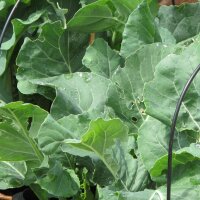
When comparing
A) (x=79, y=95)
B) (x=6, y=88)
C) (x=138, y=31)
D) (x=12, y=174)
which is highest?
(x=138, y=31)

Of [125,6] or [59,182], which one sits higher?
[125,6]

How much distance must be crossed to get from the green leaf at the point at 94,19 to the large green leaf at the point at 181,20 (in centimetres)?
17

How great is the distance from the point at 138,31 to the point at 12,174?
525mm

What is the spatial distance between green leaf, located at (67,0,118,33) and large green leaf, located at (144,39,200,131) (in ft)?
1.32

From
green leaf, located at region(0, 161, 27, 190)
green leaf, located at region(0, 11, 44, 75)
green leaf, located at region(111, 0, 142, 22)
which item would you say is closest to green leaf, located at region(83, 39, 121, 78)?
green leaf, located at region(111, 0, 142, 22)

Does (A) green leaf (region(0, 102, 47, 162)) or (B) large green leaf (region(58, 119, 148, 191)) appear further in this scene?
(A) green leaf (region(0, 102, 47, 162))

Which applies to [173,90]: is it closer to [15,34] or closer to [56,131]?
[56,131]

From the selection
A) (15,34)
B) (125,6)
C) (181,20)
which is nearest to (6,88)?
(15,34)

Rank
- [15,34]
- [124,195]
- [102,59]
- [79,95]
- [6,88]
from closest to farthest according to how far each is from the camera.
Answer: [124,195], [79,95], [102,59], [15,34], [6,88]

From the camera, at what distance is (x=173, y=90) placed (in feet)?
4.13

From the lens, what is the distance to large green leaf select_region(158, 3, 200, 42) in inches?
66.7

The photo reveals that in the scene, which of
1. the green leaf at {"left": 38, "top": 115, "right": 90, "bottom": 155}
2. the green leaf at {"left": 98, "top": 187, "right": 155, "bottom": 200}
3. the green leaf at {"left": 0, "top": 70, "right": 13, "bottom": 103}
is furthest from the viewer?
the green leaf at {"left": 0, "top": 70, "right": 13, "bottom": 103}

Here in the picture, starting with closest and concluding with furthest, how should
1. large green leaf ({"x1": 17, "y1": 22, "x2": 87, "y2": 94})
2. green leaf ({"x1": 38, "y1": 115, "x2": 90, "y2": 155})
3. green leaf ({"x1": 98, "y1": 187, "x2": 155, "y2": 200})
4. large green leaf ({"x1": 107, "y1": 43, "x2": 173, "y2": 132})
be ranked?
green leaf ({"x1": 98, "y1": 187, "x2": 155, "y2": 200}) → green leaf ({"x1": 38, "y1": 115, "x2": 90, "y2": 155}) → large green leaf ({"x1": 107, "y1": 43, "x2": 173, "y2": 132}) → large green leaf ({"x1": 17, "y1": 22, "x2": 87, "y2": 94})

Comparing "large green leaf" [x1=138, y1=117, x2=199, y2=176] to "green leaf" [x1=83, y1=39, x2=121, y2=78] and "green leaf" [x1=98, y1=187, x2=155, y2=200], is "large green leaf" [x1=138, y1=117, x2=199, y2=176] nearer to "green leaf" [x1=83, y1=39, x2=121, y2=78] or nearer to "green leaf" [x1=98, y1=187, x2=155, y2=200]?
"green leaf" [x1=98, y1=187, x2=155, y2=200]
